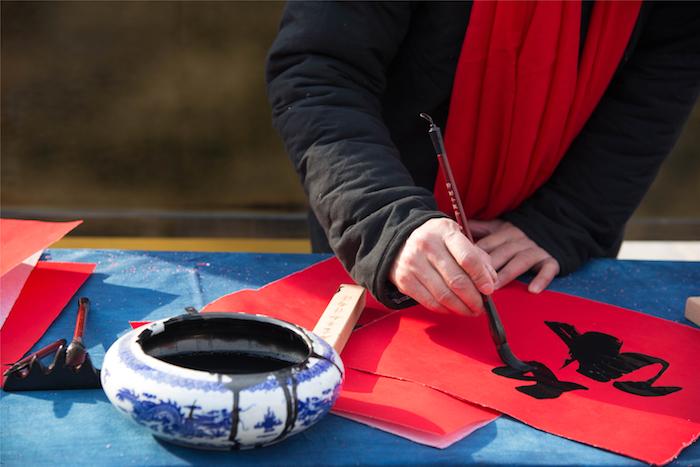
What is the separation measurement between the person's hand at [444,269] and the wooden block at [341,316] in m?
0.06

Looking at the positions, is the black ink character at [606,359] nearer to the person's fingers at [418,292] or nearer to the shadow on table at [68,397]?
the person's fingers at [418,292]

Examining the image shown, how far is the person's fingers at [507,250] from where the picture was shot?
1145mm

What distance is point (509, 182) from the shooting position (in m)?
1.28

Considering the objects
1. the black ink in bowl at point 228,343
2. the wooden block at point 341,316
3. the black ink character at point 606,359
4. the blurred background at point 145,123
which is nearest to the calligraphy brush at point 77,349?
the black ink in bowl at point 228,343

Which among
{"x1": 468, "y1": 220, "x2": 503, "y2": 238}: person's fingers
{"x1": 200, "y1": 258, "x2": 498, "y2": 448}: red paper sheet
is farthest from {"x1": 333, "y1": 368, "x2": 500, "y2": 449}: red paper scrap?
{"x1": 468, "y1": 220, "x2": 503, "y2": 238}: person's fingers

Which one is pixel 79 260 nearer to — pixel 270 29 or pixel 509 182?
pixel 509 182

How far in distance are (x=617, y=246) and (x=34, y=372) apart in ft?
3.61

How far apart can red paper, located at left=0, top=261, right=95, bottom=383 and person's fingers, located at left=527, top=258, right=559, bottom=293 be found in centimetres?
57

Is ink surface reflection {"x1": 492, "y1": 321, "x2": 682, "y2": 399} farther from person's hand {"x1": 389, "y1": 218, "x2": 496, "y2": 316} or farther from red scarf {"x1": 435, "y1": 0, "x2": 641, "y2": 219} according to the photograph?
red scarf {"x1": 435, "y1": 0, "x2": 641, "y2": 219}

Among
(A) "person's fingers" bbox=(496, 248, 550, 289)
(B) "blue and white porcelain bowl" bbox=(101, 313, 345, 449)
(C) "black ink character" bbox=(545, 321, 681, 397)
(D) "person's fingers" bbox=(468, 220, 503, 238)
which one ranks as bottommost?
(D) "person's fingers" bbox=(468, 220, 503, 238)

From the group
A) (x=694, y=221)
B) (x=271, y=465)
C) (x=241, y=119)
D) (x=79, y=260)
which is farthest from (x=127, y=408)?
(x=694, y=221)

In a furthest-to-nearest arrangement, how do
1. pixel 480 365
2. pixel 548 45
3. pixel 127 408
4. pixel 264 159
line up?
pixel 264 159 < pixel 548 45 < pixel 480 365 < pixel 127 408

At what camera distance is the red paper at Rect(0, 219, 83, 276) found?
938 mm

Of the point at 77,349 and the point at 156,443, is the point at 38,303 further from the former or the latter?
the point at 156,443
